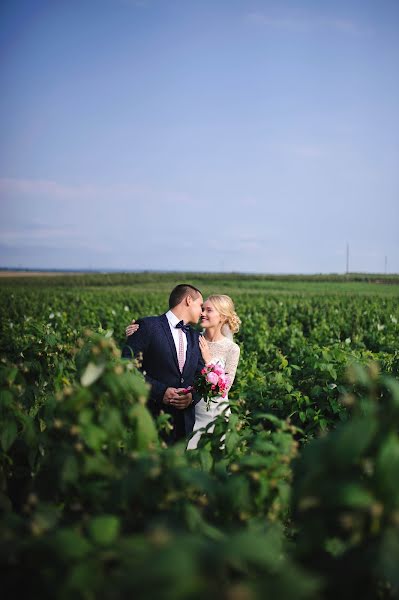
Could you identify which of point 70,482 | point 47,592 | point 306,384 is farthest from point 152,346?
point 47,592

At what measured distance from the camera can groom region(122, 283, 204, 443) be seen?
4.20m

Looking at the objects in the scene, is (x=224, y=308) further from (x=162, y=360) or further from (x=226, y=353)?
(x=162, y=360)

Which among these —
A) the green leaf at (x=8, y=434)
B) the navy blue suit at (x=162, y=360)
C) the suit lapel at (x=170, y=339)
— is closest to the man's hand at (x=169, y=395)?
the navy blue suit at (x=162, y=360)

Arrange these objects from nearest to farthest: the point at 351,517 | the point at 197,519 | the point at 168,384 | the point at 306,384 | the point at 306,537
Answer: the point at 351,517 < the point at 306,537 < the point at 197,519 < the point at 168,384 < the point at 306,384

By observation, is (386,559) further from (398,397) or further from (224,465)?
(224,465)

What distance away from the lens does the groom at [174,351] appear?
420 cm

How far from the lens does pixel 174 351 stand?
427 cm

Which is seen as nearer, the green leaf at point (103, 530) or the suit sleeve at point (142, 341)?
the green leaf at point (103, 530)

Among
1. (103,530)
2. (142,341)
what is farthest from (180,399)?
(103,530)

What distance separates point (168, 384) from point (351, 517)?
3194mm

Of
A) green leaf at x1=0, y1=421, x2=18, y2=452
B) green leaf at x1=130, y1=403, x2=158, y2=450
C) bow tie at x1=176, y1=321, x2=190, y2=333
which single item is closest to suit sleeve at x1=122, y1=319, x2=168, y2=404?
bow tie at x1=176, y1=321, x2=190, y2=333

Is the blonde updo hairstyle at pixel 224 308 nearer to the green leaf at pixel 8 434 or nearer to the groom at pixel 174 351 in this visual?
the groom at pixel 174 351

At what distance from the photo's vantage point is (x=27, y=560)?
1287 mm

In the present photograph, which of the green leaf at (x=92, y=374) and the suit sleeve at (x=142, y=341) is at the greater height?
the green leaf at (x=92, y=374)
